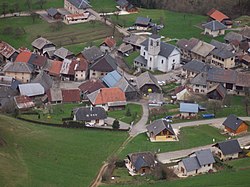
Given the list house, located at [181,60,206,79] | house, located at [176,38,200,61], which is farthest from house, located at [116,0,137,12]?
house, located at [181,60,206,79]

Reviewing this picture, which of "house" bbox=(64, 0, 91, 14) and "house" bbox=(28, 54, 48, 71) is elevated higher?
"house" bbox=(64, 0, 91, 14)

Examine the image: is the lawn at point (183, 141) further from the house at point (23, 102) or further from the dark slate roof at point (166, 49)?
the dark slate roof at point (166, 49)

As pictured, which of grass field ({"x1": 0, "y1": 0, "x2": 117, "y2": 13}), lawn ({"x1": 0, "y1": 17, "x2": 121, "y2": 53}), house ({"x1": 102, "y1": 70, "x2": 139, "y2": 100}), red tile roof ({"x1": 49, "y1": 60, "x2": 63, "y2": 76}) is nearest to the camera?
house ({"x1": 102, "y1": 70, "x2": 139, "y2": 100})

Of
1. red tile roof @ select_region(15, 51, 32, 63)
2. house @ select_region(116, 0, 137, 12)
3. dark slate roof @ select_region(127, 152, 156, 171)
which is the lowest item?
red tile roof @ select_region(15, 51, 32, 63)

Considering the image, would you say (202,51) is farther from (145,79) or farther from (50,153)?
(50,153)

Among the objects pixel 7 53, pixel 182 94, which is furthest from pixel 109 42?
pixel 182 94

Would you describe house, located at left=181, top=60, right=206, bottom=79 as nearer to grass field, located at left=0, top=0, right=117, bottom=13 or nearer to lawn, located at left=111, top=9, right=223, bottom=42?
lawn, located at left=111, top=9, right=223, bottom=42
